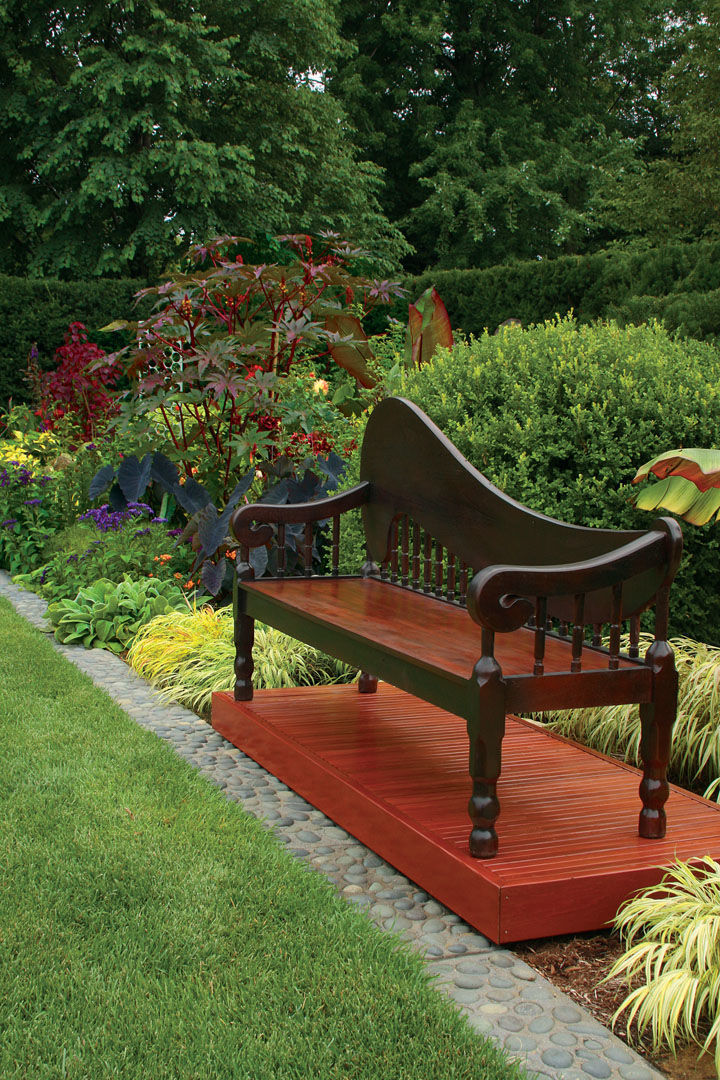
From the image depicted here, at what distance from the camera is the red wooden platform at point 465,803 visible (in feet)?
8.45

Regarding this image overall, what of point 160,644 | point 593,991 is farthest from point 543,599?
point 160,644

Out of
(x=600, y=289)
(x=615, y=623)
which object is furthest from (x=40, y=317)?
(x=615, y=623)

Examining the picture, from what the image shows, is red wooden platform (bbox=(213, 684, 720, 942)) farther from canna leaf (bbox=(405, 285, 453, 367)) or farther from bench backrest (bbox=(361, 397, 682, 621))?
canna leaf (bbox=(405, 285, 453, 367))

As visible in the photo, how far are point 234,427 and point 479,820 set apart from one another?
14.0ft

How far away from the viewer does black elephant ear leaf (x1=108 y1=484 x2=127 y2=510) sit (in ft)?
23.5

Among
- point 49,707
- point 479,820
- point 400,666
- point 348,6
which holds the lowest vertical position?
point 49,707

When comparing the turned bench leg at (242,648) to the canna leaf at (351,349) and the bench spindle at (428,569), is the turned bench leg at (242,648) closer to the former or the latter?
the bench spindle at (428,569)

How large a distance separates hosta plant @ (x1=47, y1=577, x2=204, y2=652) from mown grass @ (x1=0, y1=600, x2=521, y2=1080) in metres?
2.32

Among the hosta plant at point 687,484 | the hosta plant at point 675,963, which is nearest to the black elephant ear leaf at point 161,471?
the hosta plant at point 687,484

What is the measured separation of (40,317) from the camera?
14.6m

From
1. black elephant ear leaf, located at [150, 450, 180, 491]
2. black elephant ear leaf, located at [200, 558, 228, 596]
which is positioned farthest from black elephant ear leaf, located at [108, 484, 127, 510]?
black elephant ear leaf, located at [200, 558, 228, 596]

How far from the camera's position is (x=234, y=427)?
257 inches

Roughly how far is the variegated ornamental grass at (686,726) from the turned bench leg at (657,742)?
736mm

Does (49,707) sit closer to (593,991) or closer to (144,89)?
(593,991)
